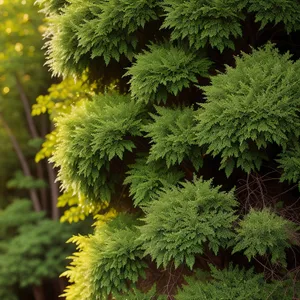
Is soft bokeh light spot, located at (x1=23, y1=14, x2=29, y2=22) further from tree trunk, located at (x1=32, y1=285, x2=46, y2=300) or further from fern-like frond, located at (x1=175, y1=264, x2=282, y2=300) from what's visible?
fern-like frond, located at (x1=175, y1=264, x2=282, y2=300)

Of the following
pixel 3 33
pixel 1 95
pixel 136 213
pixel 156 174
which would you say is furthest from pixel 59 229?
pixel 156 174

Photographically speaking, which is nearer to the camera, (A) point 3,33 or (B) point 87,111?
(B) point 87,111

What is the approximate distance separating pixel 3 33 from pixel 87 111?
6863 millimetres

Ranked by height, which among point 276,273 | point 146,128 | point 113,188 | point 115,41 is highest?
point 115,41

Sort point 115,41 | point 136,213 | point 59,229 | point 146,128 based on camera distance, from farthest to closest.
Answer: point 59,229 < point 136,213 < point 115,41 < point 146,128

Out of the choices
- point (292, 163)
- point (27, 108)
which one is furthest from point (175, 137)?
point (27, 108)

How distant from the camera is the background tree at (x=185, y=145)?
3.44 meters

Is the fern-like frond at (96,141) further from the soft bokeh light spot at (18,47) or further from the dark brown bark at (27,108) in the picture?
the dark brown bark at (27,108)

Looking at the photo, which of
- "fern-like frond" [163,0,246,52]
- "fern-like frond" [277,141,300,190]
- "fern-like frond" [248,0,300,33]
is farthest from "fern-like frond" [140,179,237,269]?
"fern-like frond" [248,0,300,33]

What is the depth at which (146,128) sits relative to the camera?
386cm

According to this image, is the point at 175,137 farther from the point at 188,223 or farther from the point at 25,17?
the point at 25,17

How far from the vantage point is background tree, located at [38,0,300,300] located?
344cm

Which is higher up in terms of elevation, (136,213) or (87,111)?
(87,111)

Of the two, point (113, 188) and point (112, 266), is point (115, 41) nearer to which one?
point (113, 188)
